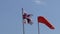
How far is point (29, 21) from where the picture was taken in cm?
4238

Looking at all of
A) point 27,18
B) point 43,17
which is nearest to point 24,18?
point 27,18

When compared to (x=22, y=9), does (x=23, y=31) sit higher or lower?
lower

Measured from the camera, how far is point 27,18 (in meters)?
42.5

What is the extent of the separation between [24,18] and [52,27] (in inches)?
229

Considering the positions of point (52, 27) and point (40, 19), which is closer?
point (52, 27)

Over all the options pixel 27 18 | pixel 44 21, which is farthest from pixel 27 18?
pixel 44 21

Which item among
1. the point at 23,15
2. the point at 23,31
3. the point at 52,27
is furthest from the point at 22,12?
the point at 52,27

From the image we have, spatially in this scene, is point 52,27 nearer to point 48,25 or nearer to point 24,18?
point 48,25

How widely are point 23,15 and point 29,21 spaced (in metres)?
1.72

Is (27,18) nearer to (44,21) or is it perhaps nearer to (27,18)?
(27,18)

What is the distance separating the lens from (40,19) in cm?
4334

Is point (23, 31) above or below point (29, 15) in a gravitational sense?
below

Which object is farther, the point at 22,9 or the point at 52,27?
the point at 22,9

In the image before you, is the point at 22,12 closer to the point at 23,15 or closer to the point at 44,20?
the point at 23,15
